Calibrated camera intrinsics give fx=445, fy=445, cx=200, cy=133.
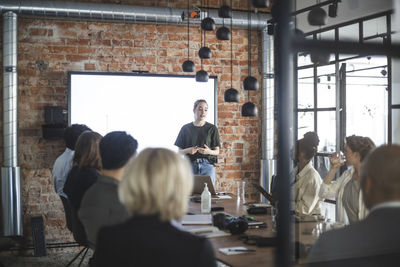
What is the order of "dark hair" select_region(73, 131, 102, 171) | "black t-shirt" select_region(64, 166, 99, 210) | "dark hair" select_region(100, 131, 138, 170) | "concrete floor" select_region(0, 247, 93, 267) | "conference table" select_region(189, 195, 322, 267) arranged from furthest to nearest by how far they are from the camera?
"concrete floor" select_region(0, 247, 93, 267) → "dark hair" select_region(73, 131, 102, 171) → "black t-shirt" select_region(64, 166, 99, 210) → "dark hair" select_region(100, 131, 138, 170) → "conference table" select_region(189, 195, 322, 267)

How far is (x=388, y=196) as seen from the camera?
1.69 metres

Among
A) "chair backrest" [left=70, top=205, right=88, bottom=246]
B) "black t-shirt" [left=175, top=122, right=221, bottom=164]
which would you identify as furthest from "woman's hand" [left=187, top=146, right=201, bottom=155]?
"chair backrest" [left=70, top=205, right=88, bottom=246]

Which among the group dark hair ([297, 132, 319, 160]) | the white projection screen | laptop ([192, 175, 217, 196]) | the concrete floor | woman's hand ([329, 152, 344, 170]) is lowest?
the concrete floor

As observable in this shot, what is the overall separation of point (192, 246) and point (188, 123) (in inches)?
162

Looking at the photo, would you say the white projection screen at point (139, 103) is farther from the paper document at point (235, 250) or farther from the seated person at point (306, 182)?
the paper document at point (235, 250)

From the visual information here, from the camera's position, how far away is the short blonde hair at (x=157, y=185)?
152 centimetres

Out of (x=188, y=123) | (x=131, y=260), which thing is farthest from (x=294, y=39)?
(x=188, y=123)

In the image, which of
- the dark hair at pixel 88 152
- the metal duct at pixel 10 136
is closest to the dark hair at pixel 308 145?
the dark hair at pixel 88 152

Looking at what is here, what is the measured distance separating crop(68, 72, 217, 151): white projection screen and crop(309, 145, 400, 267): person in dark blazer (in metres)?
3.92

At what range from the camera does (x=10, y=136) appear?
496cm

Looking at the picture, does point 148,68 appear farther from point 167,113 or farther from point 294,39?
point 294,39

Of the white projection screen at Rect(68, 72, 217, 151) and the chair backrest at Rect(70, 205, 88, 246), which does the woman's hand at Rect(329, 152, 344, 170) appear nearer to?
the chair backrest at Rect(70, 205, 88, 246)

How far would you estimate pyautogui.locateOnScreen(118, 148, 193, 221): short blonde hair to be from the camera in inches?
59.8

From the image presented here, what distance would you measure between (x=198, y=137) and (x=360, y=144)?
2582 mm
